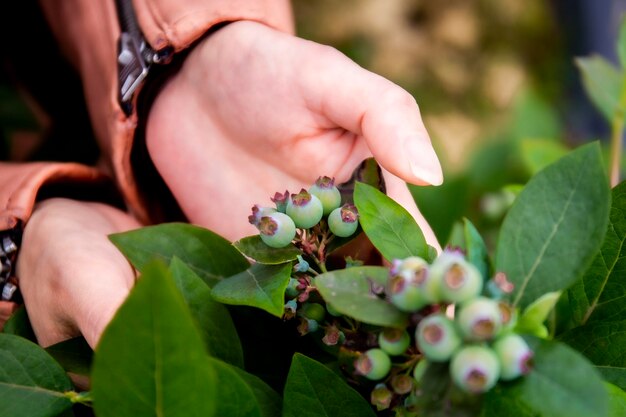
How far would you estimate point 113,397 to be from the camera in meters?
0.40

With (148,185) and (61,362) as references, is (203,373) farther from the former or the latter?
(148,185)

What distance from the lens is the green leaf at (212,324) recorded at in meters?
0.51

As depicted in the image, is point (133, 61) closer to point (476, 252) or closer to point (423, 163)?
point (423, 163)

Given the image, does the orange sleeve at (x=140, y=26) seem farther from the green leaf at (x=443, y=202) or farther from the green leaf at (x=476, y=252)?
the green leaf at (x=476, y=252)

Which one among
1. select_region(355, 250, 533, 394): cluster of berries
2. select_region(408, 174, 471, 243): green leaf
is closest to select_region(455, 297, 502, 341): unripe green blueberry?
select_region(355, 250, 533, 394): cluster of berries

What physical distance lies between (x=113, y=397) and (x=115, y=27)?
67 centimetres

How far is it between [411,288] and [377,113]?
245mm

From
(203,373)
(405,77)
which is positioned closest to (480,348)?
(203,373)

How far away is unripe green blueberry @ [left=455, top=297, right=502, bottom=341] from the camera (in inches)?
14.5

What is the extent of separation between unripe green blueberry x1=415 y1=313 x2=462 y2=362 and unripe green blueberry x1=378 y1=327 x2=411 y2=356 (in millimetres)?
45

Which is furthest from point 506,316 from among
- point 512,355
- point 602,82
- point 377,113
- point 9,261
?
point 602,82

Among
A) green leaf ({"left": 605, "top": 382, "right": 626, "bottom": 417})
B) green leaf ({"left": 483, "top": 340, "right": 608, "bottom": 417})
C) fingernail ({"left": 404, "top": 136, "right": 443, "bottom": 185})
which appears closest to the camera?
green leaf ({"left": 483, "top": 340, "right": 608, "bottom": 417})

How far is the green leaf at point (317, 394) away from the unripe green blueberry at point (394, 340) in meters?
0.06

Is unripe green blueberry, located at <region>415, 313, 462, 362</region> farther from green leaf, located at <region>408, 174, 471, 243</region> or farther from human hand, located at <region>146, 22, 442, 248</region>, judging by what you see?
green leaf, located at <region>408, 174, 471, 243</region>
